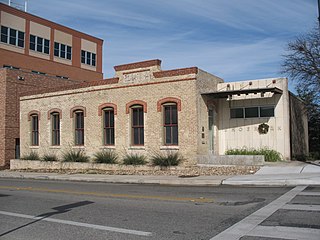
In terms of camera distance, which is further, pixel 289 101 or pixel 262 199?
pixel 289 101

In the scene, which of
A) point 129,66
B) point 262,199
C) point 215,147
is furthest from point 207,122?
point 262,199

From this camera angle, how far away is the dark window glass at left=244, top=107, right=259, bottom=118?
20.9 metres

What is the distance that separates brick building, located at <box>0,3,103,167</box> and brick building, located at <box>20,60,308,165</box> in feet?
18.6

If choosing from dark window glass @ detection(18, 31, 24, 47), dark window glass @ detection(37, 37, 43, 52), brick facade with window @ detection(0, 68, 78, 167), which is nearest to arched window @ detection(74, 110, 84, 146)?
brick facade with window @ detection(0, 68, 78, 167)

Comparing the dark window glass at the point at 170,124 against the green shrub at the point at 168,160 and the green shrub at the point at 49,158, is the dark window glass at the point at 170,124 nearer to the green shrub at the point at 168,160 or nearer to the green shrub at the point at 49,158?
the green shrub at the point at 168,160

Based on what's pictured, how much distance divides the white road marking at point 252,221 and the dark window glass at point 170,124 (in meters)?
10.7

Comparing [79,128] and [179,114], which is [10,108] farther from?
[179,114]

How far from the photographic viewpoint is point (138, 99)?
21.8 m

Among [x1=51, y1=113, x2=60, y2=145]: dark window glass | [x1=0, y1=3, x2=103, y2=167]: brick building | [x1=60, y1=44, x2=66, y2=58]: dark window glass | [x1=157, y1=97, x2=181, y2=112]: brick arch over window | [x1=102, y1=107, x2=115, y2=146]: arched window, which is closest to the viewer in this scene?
[x1=157, y1=97, x2=181, y2=112]: brick arch over window

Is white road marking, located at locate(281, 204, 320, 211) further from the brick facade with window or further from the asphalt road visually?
the brick facade with window

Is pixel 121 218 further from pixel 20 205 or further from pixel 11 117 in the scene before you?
pixel 11 117

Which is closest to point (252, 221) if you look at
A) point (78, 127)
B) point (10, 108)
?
point (78, 127)

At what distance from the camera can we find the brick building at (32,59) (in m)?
28.5

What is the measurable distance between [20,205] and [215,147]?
1317 centimetres
